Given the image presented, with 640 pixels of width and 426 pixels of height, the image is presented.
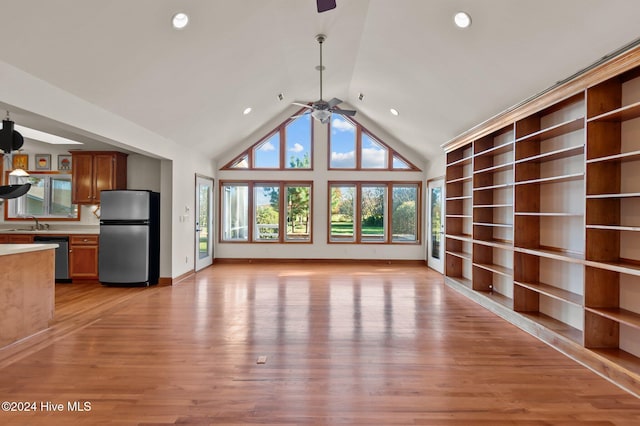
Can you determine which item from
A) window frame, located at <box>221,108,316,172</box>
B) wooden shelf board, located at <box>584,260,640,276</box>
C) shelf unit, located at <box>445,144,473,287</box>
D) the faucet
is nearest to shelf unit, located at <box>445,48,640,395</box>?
wooden shelf board, located at <box>584,260,640,276</box>

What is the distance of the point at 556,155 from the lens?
395 cm

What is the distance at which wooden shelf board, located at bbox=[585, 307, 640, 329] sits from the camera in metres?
2.82

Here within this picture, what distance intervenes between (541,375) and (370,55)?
15.2 ft

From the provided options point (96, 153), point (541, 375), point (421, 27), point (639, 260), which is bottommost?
point (541, 375)

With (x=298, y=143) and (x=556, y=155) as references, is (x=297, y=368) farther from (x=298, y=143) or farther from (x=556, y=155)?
(x=298, y=143)

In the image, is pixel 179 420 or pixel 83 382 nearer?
pixel 179 420

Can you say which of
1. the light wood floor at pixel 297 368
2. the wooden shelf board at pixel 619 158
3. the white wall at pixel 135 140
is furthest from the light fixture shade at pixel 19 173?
the wooden shelf board at pixel 619 158

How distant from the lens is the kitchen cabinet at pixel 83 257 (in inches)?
251

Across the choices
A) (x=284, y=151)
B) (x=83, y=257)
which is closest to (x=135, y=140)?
(x=83, y=257)

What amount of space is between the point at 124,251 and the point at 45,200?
2.49 m

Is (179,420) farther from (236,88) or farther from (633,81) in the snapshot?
(236,88)

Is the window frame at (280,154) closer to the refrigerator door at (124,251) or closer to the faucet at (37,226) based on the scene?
the refrigerator door at (124,251)

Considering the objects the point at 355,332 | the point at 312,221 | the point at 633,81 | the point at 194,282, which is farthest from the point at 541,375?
the point at 312,221

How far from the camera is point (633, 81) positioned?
3.08 m
